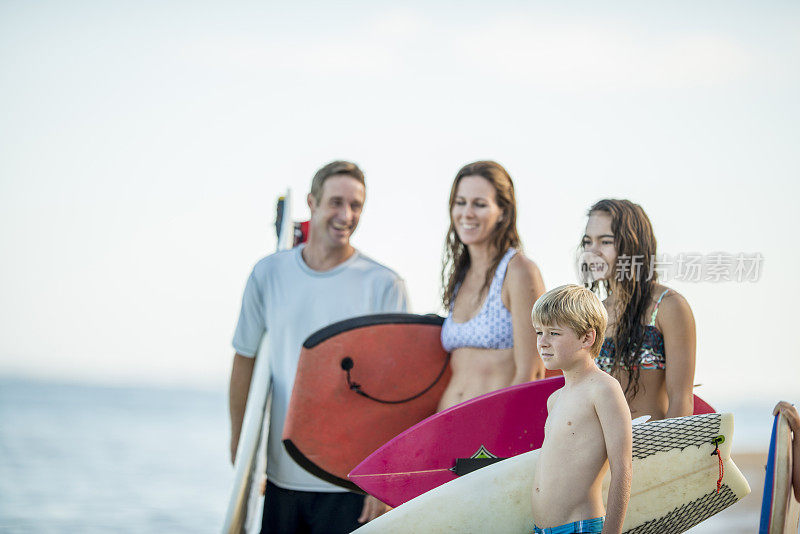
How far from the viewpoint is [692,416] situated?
2311 millimetres

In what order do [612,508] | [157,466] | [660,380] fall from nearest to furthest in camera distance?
[612,508] → [660,380] → [157,466]

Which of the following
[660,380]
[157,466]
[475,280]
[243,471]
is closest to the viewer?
[660,380]

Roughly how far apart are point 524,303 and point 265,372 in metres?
1.25

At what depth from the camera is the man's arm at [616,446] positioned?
1.80 metres

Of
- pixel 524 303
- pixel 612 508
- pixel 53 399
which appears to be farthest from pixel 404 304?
pixel 53 399

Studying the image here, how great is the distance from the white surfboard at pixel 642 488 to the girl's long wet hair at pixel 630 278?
0.86 ft

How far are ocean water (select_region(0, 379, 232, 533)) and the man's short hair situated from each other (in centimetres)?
531

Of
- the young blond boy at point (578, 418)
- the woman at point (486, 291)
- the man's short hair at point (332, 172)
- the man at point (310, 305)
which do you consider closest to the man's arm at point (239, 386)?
the man at point (310, 305)

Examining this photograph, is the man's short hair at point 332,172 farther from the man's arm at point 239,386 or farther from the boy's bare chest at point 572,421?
the boy's bare chest at point 572,421

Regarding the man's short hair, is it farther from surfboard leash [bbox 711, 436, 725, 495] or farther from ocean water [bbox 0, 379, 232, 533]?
ocean water [bbox 0, 379, 232, 533]

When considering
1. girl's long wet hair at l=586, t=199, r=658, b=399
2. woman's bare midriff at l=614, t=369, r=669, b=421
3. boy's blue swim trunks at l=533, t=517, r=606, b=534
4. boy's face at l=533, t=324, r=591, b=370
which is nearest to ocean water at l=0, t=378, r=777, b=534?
woman's bare midriff at l=614, t=369, r=669, b=421

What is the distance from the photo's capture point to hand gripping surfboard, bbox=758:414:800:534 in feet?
7.74

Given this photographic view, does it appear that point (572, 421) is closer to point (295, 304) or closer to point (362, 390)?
point (362, 390)

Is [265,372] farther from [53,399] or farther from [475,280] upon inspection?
[53,399]
